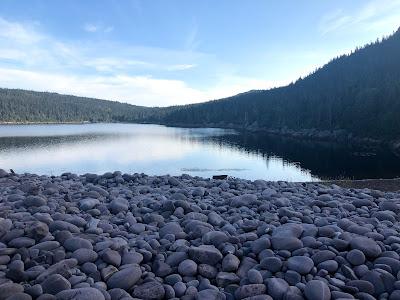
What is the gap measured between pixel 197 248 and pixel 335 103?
9657 centimetres

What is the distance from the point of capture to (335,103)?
96.1 meters

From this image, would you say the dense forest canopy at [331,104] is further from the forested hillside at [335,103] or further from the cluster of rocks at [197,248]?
the cluster of rocks at [197,248]

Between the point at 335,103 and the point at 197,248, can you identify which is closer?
the point at 197,248

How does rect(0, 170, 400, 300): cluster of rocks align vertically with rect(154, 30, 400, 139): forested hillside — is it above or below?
below

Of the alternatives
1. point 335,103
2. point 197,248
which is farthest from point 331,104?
point 197,248

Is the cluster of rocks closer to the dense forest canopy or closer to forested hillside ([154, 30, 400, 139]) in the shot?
forested hillside ([154, 30, 400, 139])

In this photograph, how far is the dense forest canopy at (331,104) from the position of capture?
73.9 metres

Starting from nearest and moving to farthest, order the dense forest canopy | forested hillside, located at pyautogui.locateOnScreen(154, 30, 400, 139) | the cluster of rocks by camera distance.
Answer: the cluster of rocks
forested hillside, located at pyautogui.locateOnScreen(154, 30, 400, 139)
the dense forest canopy

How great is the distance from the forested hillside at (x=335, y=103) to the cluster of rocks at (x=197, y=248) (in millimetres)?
61988

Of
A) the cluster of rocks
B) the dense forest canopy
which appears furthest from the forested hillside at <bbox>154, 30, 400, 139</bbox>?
the cluster of rocks

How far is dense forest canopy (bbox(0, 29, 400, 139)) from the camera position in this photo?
73.9m

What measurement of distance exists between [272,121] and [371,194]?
11535cm

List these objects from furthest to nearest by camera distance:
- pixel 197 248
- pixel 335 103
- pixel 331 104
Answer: pixel 331 104, pixel 335 103, pixel 197 248

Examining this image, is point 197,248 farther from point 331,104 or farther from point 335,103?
point 331,104
